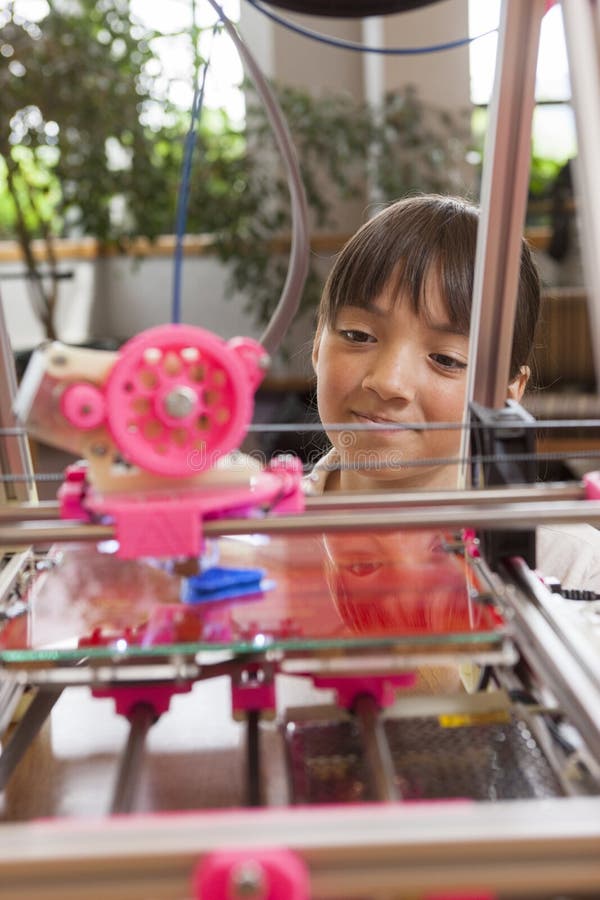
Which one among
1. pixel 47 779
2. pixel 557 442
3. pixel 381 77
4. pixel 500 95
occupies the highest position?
pixel 381 77

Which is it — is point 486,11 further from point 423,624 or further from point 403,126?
point 423,624

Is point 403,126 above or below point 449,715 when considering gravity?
above

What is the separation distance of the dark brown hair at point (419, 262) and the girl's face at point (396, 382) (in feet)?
0.04

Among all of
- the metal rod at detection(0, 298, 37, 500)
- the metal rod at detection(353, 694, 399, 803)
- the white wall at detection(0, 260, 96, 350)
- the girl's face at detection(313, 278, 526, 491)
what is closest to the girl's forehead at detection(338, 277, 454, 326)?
the girl's face at detection(313, 278, 526, 491)

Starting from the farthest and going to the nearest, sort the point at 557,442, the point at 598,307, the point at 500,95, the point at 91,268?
the point at 91,268
the point at 557,442
the point at 500,95
the point at 598,307

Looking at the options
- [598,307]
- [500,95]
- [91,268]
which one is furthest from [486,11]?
[598,307]

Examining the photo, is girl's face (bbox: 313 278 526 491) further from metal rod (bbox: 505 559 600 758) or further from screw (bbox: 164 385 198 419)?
screw (bbox: 164 385 198 419)

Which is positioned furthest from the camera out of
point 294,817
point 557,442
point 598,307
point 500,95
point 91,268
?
point 91,268

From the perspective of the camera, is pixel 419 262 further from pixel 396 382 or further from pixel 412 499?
pixel 412 499

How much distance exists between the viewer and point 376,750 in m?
0.50

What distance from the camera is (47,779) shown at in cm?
53

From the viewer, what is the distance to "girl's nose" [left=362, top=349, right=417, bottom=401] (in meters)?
1.05

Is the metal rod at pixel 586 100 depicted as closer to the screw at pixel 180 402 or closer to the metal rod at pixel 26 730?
the screw at pixel 180 402

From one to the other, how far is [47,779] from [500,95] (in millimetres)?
512
